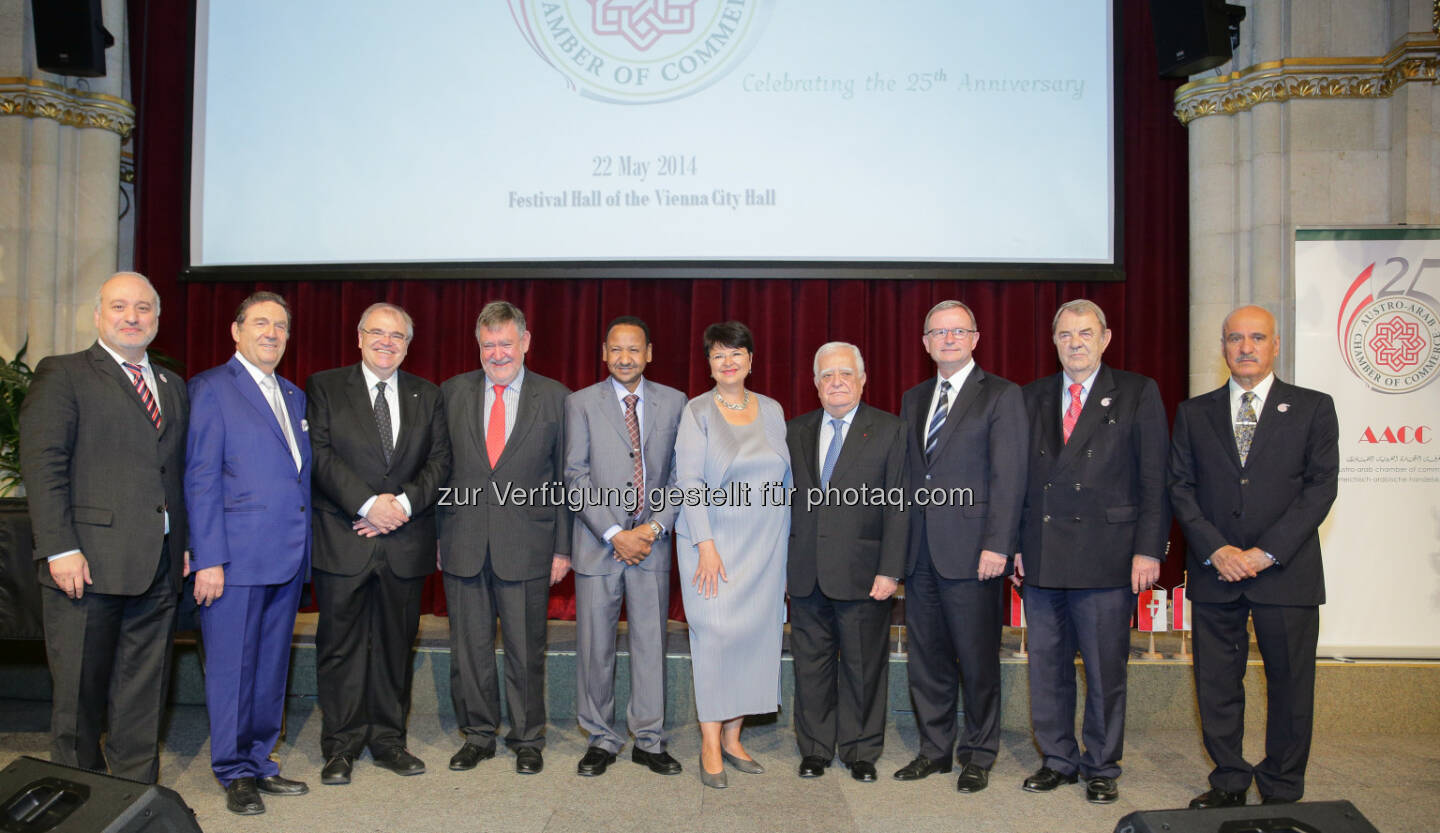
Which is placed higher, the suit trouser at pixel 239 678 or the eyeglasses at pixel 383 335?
the eyeglasses at pixel 383 335

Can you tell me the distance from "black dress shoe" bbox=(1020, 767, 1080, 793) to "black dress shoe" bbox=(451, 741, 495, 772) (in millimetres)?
1878

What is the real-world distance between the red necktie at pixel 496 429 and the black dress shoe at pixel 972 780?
193 cm

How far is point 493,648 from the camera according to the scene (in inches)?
135

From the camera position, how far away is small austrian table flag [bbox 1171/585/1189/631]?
405cm

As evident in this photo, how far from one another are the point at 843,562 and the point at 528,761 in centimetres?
131

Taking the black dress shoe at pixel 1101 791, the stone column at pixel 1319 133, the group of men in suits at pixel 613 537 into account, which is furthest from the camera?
the stone column at pixel 1319 133

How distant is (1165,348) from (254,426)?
4329 millimetres

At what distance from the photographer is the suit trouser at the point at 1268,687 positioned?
3004mm

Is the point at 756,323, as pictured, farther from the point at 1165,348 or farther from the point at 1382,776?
the point at 1382,776

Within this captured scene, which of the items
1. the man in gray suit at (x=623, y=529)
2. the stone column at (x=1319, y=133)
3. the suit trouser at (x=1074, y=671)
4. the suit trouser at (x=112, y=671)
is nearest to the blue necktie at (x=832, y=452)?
the man in gray suit at (x=623, y=529)

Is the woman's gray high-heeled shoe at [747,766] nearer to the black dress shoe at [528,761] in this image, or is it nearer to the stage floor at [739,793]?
the stage floor at [739,793]

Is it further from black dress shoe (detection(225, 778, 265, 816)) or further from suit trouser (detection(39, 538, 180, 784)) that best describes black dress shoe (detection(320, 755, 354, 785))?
suit trouser (detection(39, 538, 180, 784))

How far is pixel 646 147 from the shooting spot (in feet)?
15.8

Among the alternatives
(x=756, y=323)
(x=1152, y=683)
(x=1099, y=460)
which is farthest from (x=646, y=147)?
(x=1152, y=683)
